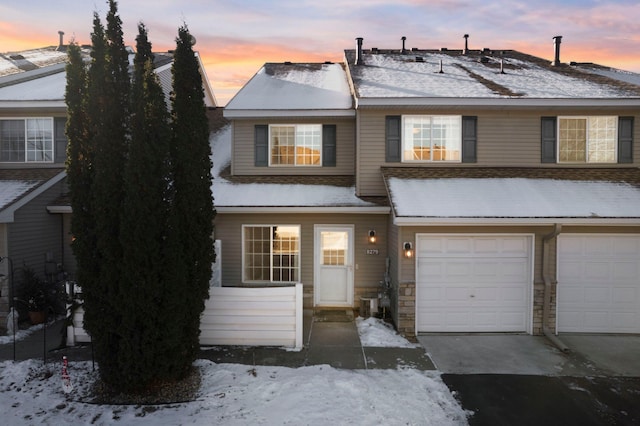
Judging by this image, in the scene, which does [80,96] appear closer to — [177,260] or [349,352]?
[177,260]

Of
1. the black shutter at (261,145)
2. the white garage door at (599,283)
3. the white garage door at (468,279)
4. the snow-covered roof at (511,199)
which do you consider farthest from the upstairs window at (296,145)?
the white garage door at (599,283)

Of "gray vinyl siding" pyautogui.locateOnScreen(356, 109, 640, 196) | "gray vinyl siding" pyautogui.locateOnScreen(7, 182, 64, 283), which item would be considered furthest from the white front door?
"gray vinyl siding" pyautogui.locateOnScreen(7, 182, 64, 283)

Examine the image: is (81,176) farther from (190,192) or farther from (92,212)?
(190,192)

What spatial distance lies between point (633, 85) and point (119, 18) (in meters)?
Answer: 13.5

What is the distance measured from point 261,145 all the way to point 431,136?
505 centimetres

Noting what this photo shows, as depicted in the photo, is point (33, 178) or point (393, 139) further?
point (33, 178)

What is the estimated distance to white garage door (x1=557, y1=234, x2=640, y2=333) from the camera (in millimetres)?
9773

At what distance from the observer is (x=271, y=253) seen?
1191cm

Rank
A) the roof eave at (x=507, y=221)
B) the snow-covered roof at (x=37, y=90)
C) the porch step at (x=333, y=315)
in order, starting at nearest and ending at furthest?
1. the roof eave at (x=507, y=221)
2. the porch step at (x=333, y=315)
3. the snow-covered roof at (x=37, y=90)

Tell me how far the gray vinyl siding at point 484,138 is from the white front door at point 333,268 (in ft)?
→ 4.68

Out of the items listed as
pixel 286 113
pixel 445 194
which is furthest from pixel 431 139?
pixel 286 113

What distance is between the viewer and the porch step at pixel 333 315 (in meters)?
10.9

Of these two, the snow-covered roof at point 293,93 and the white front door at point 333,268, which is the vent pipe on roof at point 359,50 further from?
the white front door at point 333,268

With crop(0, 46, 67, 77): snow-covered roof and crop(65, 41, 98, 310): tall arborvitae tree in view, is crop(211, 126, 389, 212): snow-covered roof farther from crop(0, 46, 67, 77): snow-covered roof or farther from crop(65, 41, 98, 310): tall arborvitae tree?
crop(0, 46, 67, 77): snow-covered roof
